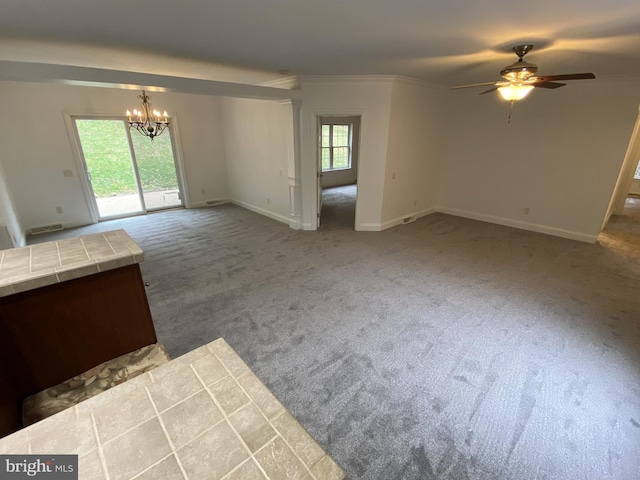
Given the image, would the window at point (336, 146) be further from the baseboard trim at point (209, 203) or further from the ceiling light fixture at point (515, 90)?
the ceiling light fixture at point (515, 90)

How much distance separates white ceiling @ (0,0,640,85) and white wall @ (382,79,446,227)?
1.27 metres

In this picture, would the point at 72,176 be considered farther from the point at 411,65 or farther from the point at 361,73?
the point at 411,65

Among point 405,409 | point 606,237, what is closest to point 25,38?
point 405,409

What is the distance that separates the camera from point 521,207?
5.03 metres

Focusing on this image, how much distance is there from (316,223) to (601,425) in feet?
13.0

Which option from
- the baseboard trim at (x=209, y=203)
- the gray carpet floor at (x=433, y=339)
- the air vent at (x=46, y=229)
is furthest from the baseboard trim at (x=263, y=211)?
the air vent at (x=46, y=229)

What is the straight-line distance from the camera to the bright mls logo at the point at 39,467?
22.9 inches

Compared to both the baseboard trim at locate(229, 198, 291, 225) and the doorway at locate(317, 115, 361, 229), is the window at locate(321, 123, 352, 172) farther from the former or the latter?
the baseboard trim at locate(229, 198, 291, 225)

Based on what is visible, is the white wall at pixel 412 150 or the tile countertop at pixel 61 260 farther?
the white wall at pixel 412 150

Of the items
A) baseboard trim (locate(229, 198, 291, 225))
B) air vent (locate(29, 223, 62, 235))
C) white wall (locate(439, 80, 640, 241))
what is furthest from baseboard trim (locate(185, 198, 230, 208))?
white wall (locate(439, 80, 640, 241))

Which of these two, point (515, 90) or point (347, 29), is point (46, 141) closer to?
point (347, 29)

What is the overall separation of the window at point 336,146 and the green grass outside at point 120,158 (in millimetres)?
4277

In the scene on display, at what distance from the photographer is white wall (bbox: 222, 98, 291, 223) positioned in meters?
5.00

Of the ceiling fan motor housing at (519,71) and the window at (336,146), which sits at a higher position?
the ceiling fan motor housing at (519,71)
